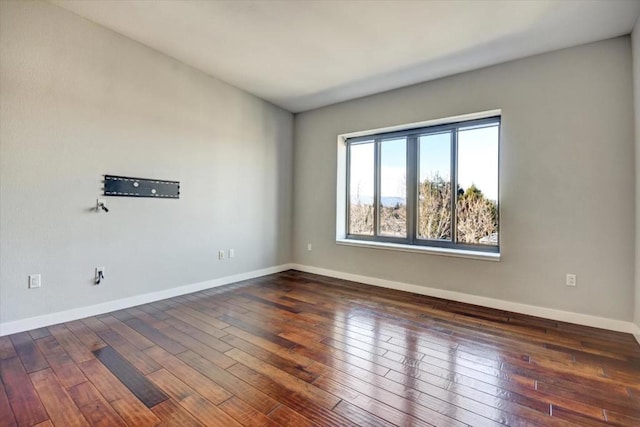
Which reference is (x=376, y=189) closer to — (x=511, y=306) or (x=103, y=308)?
(x=511, y=306)

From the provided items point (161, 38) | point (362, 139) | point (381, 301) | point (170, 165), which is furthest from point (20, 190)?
point (362, 139)

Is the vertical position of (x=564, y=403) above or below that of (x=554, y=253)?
below

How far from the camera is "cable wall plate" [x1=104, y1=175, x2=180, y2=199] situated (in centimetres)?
310

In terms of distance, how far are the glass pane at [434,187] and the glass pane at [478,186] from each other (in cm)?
15

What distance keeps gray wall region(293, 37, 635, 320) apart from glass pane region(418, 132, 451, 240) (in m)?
0.36

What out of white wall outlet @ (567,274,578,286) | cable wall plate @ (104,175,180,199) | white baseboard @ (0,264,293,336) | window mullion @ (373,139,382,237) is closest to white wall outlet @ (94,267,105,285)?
white baseboard @ (0,264,293,336)

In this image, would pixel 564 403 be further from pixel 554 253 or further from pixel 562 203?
pixel 562 203

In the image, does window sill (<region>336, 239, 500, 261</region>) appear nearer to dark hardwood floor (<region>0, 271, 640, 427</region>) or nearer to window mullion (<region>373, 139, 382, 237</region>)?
window mullion (<region>373, 139, 382, 237</region>)

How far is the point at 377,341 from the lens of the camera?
8.25 feet

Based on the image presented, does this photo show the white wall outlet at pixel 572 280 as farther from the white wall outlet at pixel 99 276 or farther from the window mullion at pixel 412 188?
the white wall outlet at pixel 99 276

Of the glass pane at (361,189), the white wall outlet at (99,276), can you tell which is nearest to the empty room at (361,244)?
the white wall outlet at (99,276)

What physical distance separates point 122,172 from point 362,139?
3.26 meters

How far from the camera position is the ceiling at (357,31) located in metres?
2.54

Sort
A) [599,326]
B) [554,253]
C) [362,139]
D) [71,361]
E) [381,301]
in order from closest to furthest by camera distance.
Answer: [71,361]
[599,326]
[554,253]
[381,301]
[362,139]
